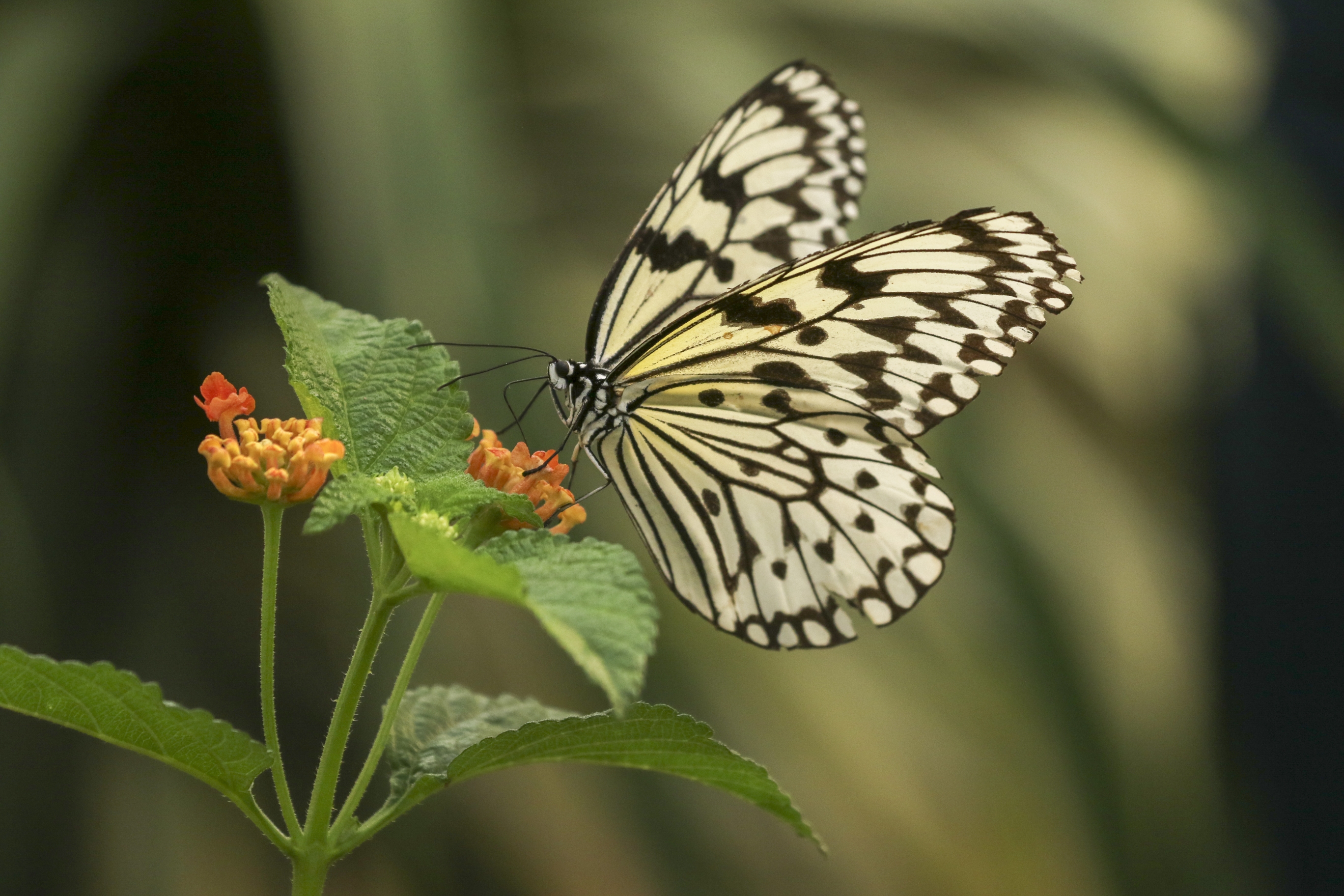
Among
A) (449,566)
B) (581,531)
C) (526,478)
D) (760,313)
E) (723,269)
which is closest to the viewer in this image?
(449,566)

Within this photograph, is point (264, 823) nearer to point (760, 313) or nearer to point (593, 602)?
point (593, 602)

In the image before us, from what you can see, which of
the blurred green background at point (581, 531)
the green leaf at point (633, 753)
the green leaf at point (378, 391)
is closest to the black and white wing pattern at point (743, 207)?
the green leaf at point (378, 391)

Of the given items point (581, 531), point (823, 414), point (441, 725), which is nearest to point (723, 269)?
point (823, 414)

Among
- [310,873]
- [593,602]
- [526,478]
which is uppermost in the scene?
[526,478]

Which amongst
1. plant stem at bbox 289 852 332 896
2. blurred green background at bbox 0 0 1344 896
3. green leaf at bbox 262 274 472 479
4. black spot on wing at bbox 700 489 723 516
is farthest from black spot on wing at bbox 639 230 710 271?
blurred green background at bbox 0 0 1344 896

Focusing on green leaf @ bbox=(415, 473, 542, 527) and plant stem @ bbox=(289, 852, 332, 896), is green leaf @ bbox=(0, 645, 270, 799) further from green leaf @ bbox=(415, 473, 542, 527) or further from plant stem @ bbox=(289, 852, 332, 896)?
green leaf @ bbox=(415, 473, 542, 527)

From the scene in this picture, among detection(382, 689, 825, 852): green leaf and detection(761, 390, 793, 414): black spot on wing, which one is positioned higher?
detection(761, 390, 793, 414): black spot on wing

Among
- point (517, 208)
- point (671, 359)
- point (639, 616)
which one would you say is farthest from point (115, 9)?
point (639, 616)
